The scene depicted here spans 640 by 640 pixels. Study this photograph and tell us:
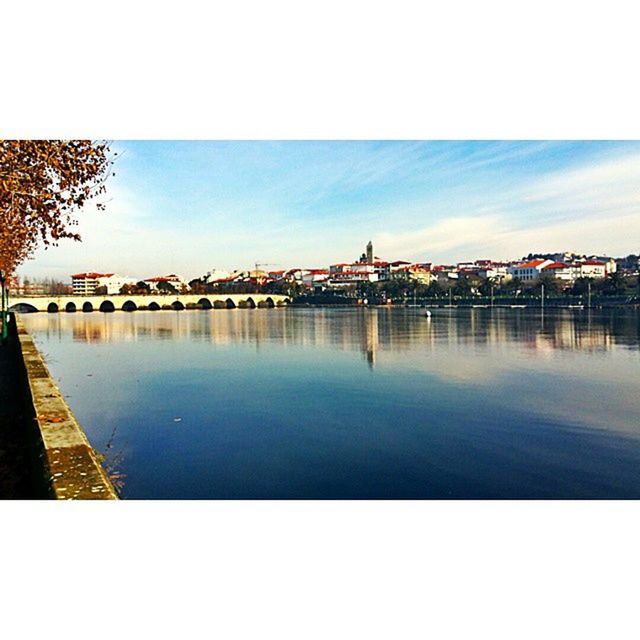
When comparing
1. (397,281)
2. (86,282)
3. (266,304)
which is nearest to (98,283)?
(86,282)

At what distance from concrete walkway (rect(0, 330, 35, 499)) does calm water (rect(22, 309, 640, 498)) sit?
58 centimetres

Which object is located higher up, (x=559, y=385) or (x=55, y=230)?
(x=55, y=230)

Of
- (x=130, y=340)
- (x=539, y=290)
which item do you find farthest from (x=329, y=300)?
(x=130, y=340)

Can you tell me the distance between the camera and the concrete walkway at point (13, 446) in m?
3.19

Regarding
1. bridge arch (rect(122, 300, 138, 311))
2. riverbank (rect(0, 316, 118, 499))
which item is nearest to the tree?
riverbank (rect(0, 316, 118, 499))

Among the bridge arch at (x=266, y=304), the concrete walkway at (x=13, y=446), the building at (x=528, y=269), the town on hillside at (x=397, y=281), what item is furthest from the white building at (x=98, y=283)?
the concrete walkway at (x=13, y=446)

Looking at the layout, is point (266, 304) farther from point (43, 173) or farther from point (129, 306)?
point (43, 173)

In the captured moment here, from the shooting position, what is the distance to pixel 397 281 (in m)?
44.8

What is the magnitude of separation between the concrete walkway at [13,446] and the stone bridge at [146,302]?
32.3m

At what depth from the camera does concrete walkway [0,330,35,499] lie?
125 inches

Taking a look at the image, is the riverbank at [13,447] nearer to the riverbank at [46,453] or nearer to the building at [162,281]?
the riverbank at [46,453]

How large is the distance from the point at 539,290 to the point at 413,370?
1388 inches
